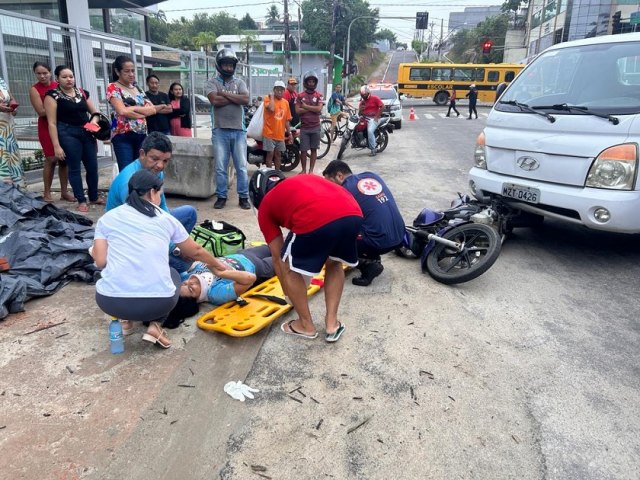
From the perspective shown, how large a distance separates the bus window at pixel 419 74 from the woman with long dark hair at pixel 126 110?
29.2 metres

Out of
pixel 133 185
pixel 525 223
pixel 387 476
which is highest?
pixel 133 185

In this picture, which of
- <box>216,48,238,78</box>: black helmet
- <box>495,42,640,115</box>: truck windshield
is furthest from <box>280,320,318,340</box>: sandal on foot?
<box>216,48,238,78</box>: black helmet

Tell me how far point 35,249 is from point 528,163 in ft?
14.9

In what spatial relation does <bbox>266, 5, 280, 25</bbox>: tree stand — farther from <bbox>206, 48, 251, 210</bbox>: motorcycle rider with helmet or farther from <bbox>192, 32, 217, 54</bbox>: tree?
<bbox>206, 48, 251, 210</bbox>: motorcycle rider with helmet

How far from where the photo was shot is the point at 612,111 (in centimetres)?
421

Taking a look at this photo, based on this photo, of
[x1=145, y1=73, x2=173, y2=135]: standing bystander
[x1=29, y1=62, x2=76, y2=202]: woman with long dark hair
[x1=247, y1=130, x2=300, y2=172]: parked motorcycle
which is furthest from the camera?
[x1=247, y1=130, x2=300, y2=172]: parked motorcycle

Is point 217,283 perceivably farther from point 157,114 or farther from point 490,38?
point 490,38

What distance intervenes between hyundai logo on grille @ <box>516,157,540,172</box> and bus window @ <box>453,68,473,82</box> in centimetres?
2932

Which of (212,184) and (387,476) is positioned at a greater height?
(212,184)

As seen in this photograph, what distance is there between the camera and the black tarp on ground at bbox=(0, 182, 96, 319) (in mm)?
3654

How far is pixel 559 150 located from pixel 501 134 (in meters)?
0.72

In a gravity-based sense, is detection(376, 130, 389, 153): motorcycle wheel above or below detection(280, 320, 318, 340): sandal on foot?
above

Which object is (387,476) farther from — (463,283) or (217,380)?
(463,283)

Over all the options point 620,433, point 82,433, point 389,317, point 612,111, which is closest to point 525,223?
point 612,111
